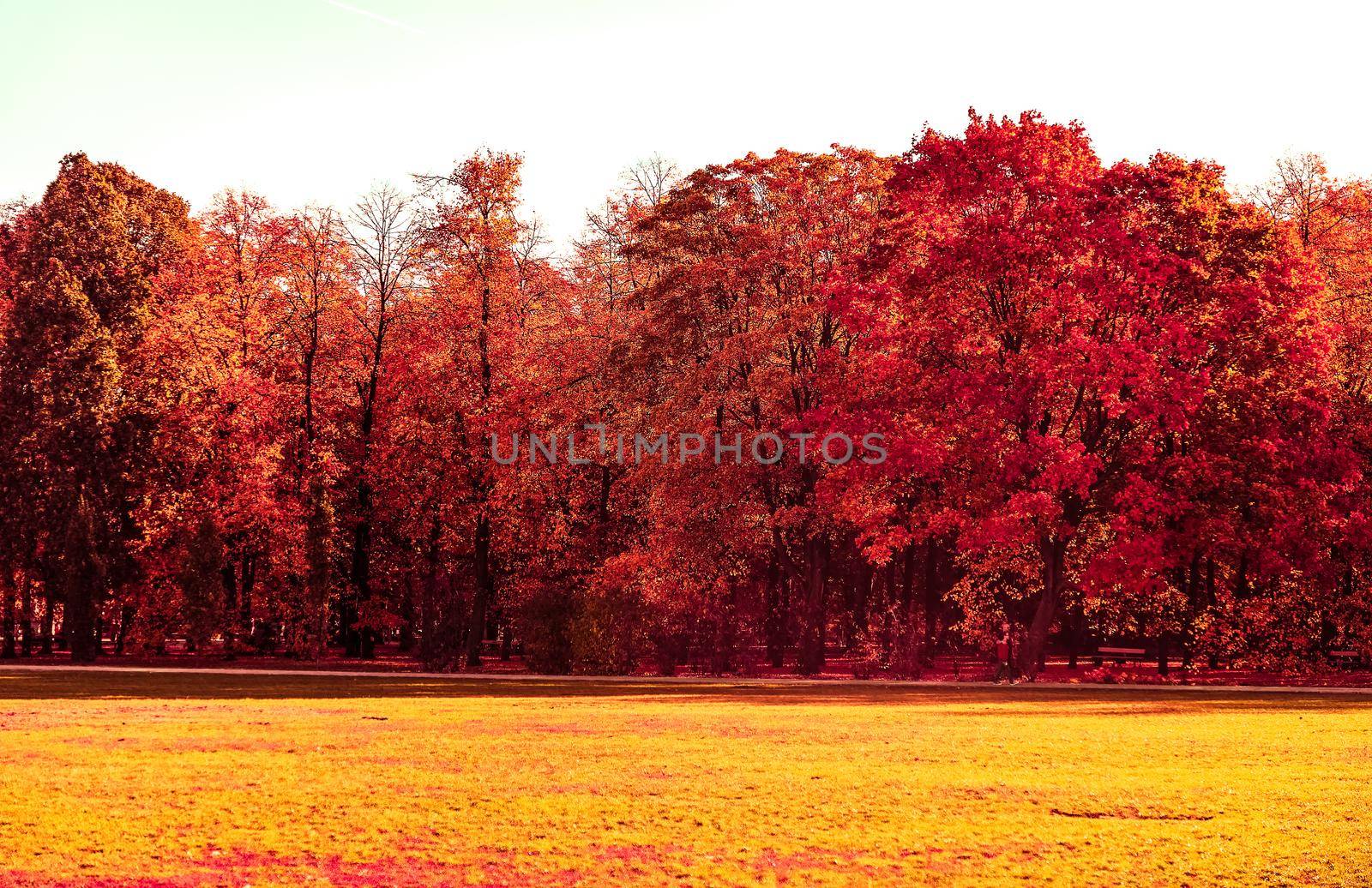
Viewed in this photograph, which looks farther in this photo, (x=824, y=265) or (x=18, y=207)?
(x=18, y=207)

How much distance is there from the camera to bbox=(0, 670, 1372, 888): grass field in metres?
8.58

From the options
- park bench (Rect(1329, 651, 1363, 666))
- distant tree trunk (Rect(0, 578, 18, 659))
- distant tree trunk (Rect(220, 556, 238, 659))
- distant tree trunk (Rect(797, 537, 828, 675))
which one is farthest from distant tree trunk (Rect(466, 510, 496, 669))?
park bench (Rect(1329, 651, 1363, 666))

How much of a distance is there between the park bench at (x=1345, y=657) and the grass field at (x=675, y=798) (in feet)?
44.8

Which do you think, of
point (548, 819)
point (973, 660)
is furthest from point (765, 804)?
point (973, 660)

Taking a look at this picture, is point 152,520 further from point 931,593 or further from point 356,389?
point 931,593

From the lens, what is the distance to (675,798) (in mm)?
11031

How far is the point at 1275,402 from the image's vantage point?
31219mm

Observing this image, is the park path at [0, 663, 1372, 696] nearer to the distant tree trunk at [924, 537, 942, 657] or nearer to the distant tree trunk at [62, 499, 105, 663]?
the distant tree trunk at [62, 499, 105, 663]

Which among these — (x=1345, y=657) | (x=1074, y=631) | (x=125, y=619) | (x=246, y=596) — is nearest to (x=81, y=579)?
(x=125, y=619)

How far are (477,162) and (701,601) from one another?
14.9 metres

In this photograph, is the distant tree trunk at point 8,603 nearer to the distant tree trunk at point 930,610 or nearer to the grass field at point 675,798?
the grass field at point 675,798

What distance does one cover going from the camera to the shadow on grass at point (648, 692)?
2295 centimetres

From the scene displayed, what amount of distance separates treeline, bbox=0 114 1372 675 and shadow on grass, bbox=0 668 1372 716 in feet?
13.0

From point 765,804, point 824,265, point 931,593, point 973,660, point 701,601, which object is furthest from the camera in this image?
point 973,660
